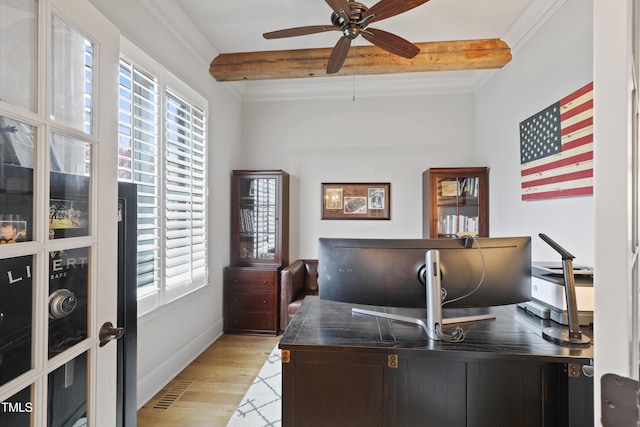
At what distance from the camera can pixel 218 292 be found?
3.50m

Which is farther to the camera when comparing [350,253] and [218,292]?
[218,292]

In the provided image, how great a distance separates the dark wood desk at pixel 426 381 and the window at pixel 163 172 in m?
1.46

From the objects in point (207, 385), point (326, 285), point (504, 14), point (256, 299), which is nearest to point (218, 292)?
point (256, 299)

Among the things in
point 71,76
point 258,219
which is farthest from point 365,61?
point 71,76

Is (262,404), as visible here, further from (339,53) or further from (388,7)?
(388,7)

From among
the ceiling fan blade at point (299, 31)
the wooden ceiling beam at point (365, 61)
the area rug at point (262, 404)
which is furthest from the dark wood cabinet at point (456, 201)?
the area rug at point (262, 404)

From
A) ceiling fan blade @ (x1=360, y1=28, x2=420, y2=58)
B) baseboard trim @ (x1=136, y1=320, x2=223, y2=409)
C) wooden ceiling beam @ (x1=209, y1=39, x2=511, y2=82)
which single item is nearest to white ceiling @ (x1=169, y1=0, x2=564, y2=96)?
wooden ceiling beam @ (x1=209, y1=39, x2=511, y2=82)

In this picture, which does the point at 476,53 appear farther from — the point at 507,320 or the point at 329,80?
the point at 507,320

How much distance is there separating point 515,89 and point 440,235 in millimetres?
1685

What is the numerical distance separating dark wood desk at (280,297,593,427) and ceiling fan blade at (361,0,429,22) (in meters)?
1.90

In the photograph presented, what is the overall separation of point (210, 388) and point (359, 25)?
2.94 meters

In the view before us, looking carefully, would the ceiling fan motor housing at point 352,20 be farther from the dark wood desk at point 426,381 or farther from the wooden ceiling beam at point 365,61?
the dark wood desk at point 426,381

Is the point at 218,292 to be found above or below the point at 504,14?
below

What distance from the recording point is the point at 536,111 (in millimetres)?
2555
